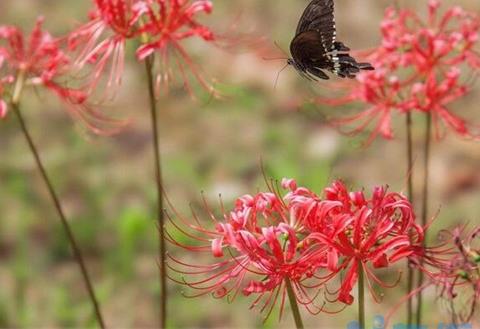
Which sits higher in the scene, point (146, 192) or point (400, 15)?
point (400, 15)

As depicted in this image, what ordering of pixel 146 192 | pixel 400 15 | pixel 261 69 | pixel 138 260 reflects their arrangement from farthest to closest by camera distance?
pixel 261 69 → pixel 146 192 → pixel 138 260 → pixel 400 15

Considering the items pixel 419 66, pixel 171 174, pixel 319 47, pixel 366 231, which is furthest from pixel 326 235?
pixel 171 174

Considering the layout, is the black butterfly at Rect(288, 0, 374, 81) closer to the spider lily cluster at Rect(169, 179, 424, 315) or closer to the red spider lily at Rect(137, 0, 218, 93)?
the red spider lily at Rect(137, 0, 218, 93)

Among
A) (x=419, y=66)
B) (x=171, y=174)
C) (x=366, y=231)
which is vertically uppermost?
(x=419, y=66)

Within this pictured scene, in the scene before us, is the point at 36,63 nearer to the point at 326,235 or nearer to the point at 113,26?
the point at 113,26

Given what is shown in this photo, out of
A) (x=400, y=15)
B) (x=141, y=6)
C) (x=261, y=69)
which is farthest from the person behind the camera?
(x=261, y=69)

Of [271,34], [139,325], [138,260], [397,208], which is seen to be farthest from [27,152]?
[397,208]

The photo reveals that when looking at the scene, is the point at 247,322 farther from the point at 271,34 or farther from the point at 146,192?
the point at 271,34
